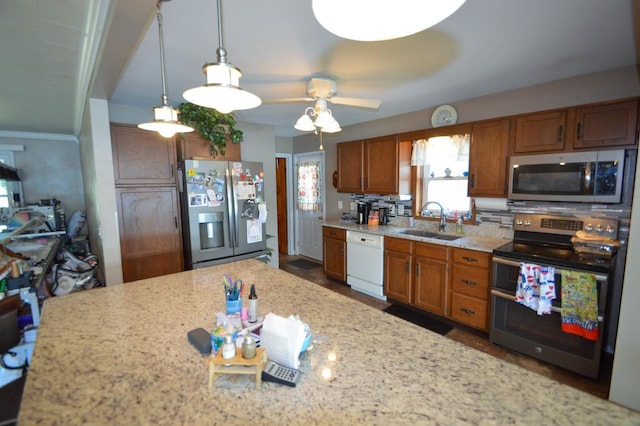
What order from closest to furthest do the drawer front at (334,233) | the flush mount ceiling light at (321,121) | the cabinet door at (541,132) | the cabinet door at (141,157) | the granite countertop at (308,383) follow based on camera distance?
the granite countertop at (308,383), the flush mount ceiling light at (321,121), the cabinet door at (541,132), the cabinet door at (141,157), the drawer front at (334,233)

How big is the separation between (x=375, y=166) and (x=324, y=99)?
5.32 feet

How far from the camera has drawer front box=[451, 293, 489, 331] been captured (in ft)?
8.48

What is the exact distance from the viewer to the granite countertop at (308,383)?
28.5 inches

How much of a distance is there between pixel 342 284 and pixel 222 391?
10.9 ft

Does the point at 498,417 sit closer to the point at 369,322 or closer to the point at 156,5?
the point at 369,322

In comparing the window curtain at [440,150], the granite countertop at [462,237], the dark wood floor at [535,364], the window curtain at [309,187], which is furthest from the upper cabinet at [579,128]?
the window curtain at [309,187]

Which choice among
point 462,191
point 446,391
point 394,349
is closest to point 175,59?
point 394,349

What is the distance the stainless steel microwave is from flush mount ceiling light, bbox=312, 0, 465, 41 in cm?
255

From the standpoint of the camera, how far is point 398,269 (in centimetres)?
324

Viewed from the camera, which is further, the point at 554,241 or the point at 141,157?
the point at 141,157

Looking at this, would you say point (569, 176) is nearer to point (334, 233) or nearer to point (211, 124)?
point (334, 233)

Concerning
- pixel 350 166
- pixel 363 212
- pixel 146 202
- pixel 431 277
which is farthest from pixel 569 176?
pixel 146 202

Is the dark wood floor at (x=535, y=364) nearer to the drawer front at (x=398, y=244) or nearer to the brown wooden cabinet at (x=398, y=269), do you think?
the brown wooden cabinet at (x=398, y=269)

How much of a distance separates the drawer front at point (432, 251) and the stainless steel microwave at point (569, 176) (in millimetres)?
793
